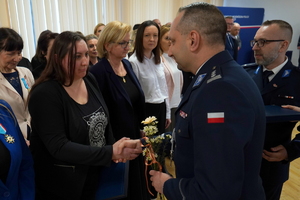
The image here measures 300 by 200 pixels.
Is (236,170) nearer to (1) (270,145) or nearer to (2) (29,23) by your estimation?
(1) (270,145)

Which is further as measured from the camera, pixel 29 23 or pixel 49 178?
pixel 29 23

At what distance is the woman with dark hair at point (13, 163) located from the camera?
1.11 m

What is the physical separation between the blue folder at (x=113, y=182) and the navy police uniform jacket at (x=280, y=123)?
94 cm

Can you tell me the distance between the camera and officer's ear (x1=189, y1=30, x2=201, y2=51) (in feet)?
2.99

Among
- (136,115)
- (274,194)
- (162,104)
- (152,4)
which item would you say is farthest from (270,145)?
(152,4)

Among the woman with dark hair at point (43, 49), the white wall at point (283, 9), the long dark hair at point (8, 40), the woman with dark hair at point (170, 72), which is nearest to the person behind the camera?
the long dark hair at point (8, 40)

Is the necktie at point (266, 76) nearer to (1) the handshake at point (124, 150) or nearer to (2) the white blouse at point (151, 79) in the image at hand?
(1) the handshake at point (124, 150)

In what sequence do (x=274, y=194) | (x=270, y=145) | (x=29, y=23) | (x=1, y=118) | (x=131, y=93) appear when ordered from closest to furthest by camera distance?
(x=1, y=118)
(x=270, y=145)
(x=274, y=194)
(x=131, y=93)
(x=29, y=23)

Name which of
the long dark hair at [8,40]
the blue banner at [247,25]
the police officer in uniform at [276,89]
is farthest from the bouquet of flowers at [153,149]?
the blue banner at [247,25]

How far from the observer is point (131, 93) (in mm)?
2041

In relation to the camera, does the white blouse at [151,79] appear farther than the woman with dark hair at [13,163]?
Yes

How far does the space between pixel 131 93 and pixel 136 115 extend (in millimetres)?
229

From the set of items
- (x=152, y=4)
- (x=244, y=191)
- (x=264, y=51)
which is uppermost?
(x=152, y=4)

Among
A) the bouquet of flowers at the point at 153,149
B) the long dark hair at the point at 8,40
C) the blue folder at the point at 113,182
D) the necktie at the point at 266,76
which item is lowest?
the blue folder at the point at 113,182
